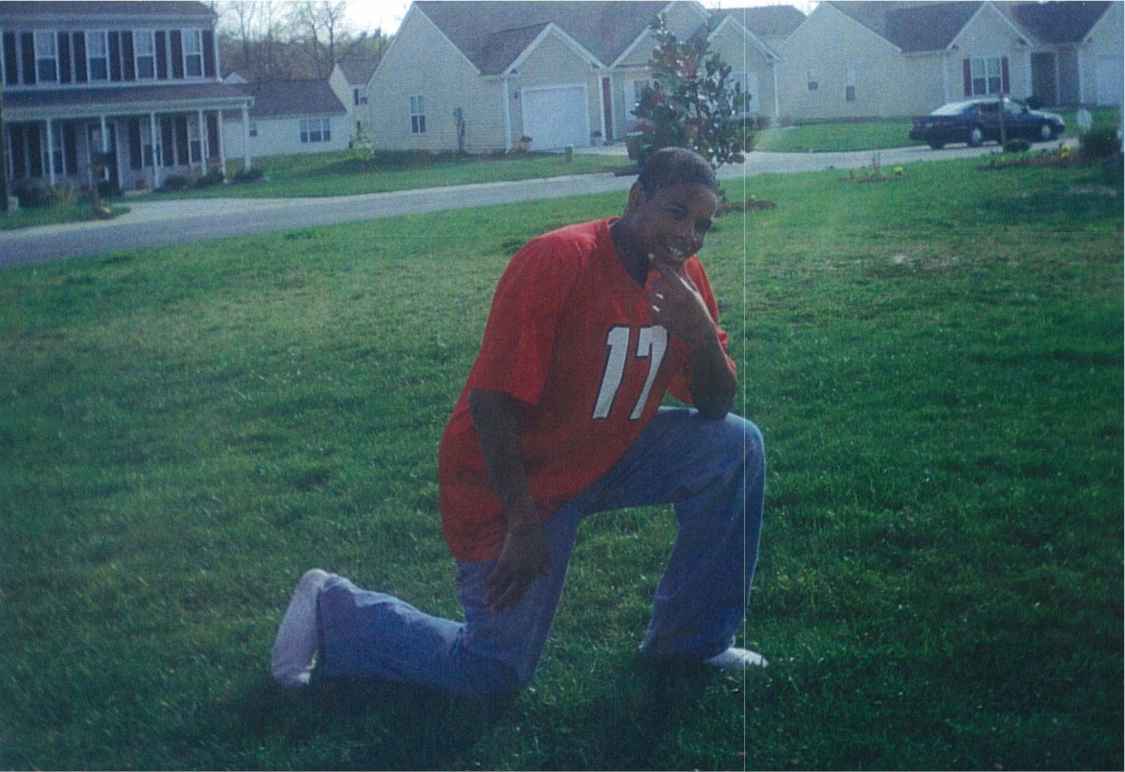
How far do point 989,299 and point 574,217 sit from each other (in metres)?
1.78

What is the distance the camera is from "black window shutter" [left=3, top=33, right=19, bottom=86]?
3.74 meters

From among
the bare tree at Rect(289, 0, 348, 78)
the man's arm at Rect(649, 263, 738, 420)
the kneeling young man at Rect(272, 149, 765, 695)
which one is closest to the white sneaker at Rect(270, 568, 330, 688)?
the kneeling young man at Rect(272, 149, 765, 695)

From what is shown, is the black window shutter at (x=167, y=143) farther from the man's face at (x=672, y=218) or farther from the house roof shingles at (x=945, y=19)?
the man's face at (x=672, y=218)

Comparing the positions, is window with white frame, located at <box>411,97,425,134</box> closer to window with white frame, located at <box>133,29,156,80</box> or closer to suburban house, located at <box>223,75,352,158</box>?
suburban house, located at <box>223,75,352,158</box>

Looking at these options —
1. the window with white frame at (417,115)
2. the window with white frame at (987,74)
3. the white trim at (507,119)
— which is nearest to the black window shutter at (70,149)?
the window with white frame at (417,115)

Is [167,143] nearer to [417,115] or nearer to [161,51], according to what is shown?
[161,51]

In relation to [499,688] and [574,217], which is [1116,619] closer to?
[499,688]

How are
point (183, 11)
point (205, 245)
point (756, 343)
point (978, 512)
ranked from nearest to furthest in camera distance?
point (978, 512)
point (183, 11)
point (756, 343)
point (205, 245)

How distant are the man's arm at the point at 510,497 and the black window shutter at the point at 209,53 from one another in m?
2.47

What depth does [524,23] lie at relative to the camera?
13.8ft

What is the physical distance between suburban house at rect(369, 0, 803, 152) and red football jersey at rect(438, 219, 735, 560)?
188 centimetres

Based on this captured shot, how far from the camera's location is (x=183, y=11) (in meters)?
4.22

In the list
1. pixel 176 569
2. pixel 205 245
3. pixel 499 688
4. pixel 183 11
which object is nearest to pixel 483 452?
pixel 499 688

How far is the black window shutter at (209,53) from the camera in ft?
14.0
